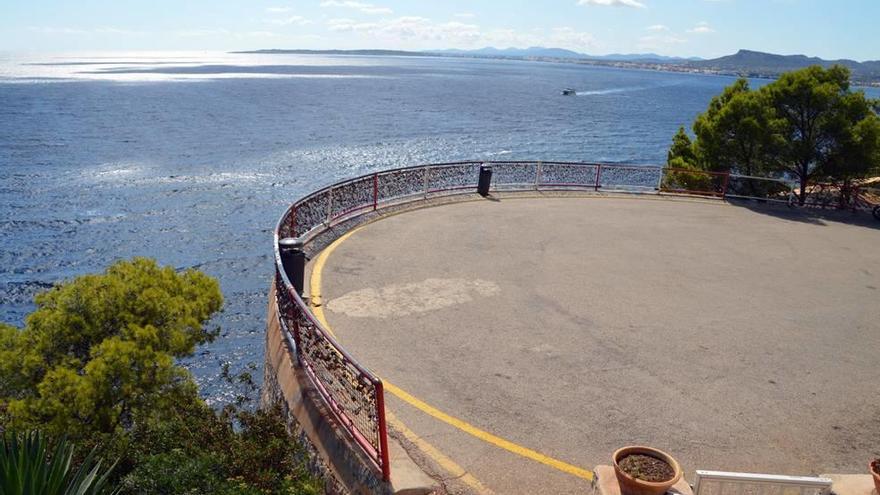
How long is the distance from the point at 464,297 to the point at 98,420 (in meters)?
6.29

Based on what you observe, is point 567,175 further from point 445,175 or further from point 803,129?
point 803,129

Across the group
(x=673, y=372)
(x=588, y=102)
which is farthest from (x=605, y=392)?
(x=588, y=102)

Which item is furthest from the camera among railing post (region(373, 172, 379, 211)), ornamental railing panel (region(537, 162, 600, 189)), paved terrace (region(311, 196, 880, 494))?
ornamental railing panel (region(537, 162, 600, 189))

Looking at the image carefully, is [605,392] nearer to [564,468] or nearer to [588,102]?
[564,468]

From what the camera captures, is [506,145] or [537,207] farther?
[506,145]

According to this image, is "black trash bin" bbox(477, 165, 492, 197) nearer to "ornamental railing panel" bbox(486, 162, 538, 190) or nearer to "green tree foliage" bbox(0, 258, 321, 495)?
"ornamental railing panel" bbox(486, 162, 538, 190)

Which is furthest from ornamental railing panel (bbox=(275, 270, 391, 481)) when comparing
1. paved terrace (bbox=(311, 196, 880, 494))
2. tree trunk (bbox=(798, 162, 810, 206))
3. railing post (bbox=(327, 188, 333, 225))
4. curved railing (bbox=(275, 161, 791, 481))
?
tree trunk (bbox=(798, 162, 810, 206))

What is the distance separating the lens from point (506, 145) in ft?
212

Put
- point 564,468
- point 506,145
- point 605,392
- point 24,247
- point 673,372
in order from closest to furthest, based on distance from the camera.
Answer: point 564,468 → point 605,392 → point 673,372 → point 24,247 → point 506,145

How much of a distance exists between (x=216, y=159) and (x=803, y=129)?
44.1 metres

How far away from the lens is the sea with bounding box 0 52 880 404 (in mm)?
28328

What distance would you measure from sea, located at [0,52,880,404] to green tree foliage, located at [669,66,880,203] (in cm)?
1895

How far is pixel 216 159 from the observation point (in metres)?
52.2

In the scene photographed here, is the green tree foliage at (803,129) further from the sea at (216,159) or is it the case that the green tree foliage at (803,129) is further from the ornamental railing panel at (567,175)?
the sea at (216,159)
